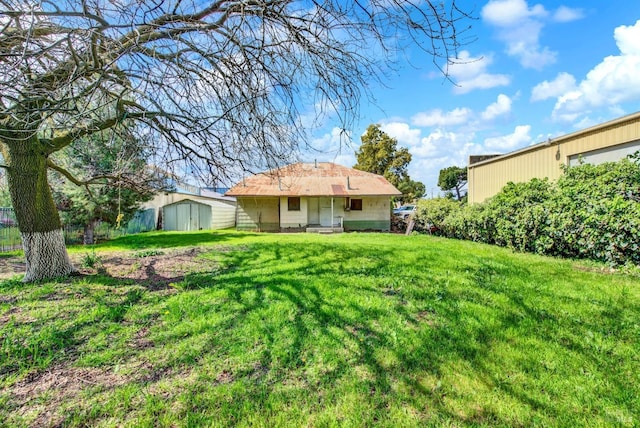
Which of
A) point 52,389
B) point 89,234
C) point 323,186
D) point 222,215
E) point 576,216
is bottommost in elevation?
point 52,389

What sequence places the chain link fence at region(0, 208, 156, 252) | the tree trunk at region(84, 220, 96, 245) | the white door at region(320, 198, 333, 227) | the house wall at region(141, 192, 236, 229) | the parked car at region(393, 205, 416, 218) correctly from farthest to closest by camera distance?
the parked car at region(393, 205, 416, 218) < the house wall at region(141, 192, 236, 229) < the white door at region(320, 198, 333, 227) < the tree trunk at region(84, 220, 96, 245) < the chain link fence at region(0, 208, 156, 252)

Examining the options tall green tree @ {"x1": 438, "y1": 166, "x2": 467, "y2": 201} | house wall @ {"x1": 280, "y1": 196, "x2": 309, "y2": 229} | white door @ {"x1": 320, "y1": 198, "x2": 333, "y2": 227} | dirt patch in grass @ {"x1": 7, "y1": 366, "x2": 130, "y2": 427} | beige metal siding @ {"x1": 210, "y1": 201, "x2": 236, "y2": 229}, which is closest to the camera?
dirt patch in grass @ {"x1": 7, "y1": 366, "x2": 130, "y2": 427}

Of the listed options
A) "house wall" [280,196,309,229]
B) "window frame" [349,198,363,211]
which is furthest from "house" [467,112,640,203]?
"house wall" [280,196,309,229]

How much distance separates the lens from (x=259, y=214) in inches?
739

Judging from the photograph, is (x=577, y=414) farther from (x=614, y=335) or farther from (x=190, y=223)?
(x=190, y=223)

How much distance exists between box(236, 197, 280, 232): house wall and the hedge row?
1206cm

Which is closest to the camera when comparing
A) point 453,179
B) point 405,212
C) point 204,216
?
point 204,216

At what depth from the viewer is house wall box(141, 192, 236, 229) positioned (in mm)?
20734

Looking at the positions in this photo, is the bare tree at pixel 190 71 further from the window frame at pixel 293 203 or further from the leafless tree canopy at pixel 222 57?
the window frame at pixel 293 203

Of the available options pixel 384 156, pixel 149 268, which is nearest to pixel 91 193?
pixel 149 268

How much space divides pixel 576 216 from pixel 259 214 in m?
15.6

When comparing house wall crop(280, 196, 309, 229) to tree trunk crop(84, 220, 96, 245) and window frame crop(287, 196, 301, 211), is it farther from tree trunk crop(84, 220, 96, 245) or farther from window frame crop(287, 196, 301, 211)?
tree trunk crop(84, 220, 96, 245)

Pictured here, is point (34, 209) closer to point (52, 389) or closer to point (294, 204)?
point (52, 389)

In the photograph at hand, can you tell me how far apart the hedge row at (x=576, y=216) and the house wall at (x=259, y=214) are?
1206 centimetres
